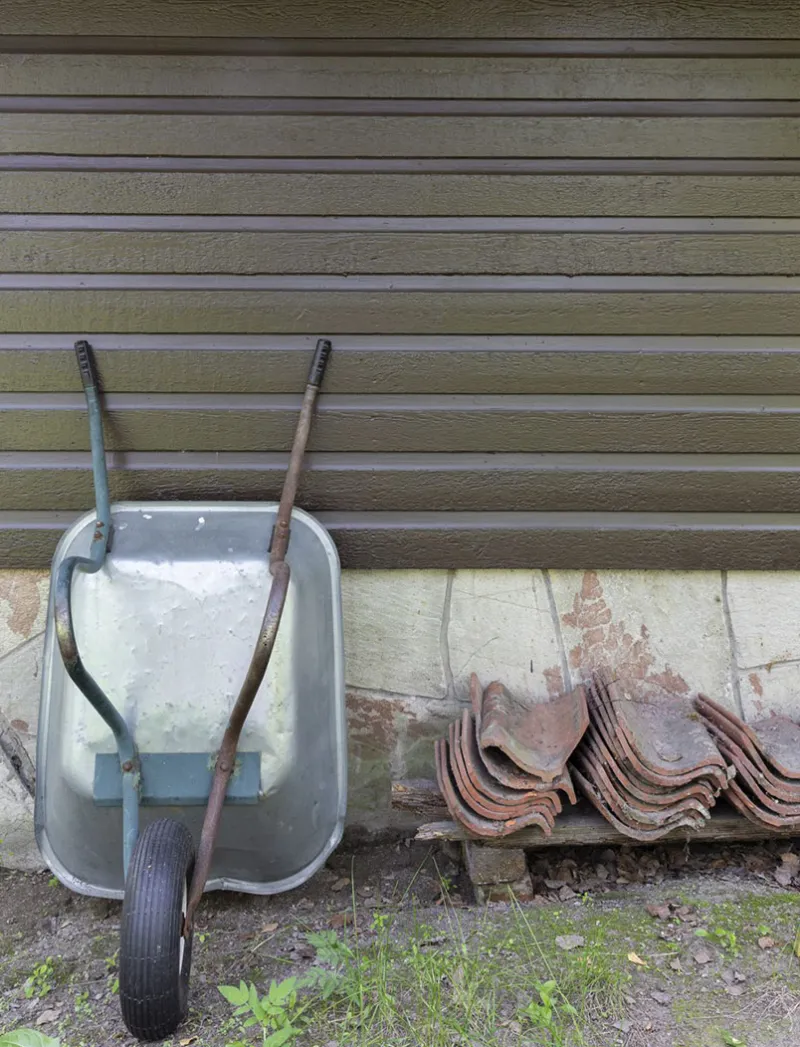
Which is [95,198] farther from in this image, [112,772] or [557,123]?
[112,772]

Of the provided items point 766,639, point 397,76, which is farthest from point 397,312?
point 766,639

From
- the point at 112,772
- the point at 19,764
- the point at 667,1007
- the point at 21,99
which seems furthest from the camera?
the point at 19,764

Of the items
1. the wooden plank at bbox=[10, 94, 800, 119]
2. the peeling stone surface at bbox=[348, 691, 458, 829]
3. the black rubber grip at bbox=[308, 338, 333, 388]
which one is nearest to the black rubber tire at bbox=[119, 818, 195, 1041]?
the peeling stone surface at bbox=[348, 691, 458, 829]

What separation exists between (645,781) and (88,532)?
5.54 ft

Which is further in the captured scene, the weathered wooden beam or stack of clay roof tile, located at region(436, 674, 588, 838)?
the weathered wooden beam

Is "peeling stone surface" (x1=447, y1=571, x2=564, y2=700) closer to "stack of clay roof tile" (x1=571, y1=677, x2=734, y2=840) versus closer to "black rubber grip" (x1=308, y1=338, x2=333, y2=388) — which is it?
"stack of clay roof tile" (x1=571, y1=677, x2=734, y2=840)

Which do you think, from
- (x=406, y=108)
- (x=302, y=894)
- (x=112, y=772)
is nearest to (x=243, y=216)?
(x=406, y=108)

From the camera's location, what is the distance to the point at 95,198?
228 cm

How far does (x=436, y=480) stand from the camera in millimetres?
2453

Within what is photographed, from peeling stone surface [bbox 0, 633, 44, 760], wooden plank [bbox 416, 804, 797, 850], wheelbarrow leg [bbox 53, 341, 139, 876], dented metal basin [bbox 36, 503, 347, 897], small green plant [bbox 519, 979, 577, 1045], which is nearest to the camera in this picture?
wheelbarrow leg [bbox 53, 341, 139, 876]

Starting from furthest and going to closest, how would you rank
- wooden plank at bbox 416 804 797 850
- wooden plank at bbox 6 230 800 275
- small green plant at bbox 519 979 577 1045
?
wooden plank at bbox 6 230 800 275
wooden plank at bbox 416 804 797 850
small green plant at bbox 519 979 577 1045

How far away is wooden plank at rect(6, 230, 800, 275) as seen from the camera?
2303mm

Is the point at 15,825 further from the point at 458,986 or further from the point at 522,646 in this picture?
the point at 522,646

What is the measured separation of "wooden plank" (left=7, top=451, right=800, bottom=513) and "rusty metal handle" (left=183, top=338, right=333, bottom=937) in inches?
7.5
